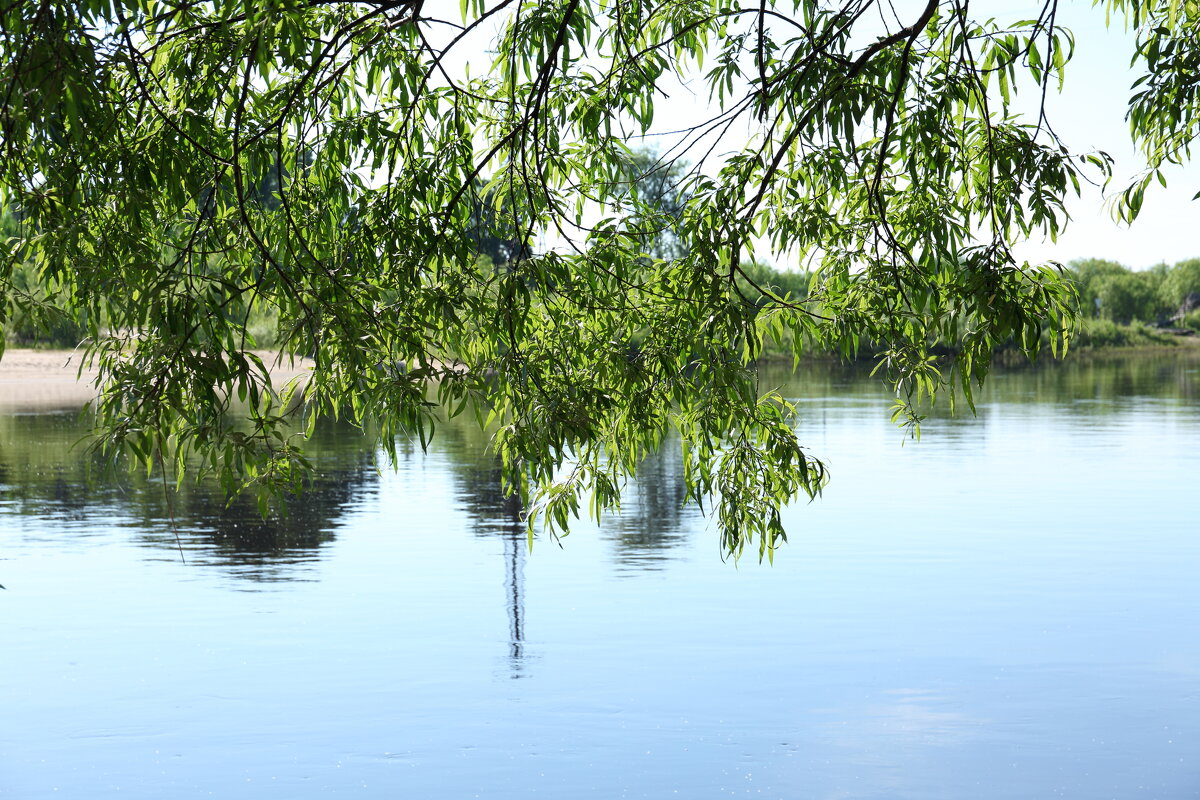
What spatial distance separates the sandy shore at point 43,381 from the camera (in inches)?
1802

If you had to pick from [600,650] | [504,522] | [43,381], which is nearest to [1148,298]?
[43,381]

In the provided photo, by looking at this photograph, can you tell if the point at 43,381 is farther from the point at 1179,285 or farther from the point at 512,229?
the point at 1179,285

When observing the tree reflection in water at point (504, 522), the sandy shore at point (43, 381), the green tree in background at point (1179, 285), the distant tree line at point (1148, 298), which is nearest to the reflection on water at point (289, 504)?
the tree reflection in water at point (504, 522)

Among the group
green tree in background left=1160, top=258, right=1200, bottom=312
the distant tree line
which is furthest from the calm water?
green tree in background left=1160, top=258, right=1200, bottom=312

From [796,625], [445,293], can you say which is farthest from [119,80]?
[796,625]

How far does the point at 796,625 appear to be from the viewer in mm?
14023

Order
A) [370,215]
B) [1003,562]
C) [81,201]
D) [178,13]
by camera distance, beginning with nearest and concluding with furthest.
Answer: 1. [81,201]
2. [178,13]
3. [370,215]
4. [1003,562]

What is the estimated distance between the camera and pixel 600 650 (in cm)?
1308

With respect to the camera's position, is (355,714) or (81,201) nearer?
(81,201)

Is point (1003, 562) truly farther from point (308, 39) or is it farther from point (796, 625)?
point (308, 39)

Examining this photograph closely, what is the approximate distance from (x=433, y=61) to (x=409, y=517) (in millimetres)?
14352

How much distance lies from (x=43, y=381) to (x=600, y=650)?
4828 centimetres

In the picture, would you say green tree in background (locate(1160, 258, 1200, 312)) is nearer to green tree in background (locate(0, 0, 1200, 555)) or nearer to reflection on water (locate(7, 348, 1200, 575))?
reflection on water (locate(7, 348, 1200, 575))

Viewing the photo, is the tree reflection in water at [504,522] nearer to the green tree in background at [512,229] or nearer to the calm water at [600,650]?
the calm water at [600,650]
